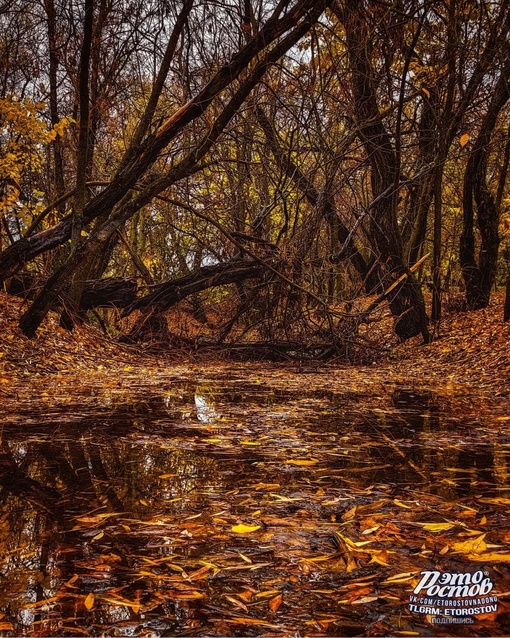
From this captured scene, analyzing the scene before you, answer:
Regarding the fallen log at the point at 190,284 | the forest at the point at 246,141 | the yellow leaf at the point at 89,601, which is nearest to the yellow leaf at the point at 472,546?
the yellow leaf at the point at 89,601

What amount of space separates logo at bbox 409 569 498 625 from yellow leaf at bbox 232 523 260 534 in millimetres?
688

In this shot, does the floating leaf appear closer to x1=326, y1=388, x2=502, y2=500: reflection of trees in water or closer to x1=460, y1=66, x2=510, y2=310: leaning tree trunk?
x1=326, y1=388, x2=502, y2=500: reflection of trees in water

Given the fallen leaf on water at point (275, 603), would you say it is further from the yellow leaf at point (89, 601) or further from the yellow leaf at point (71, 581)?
the yellow leaf at point (71, 581)

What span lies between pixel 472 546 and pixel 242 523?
874 millimetres

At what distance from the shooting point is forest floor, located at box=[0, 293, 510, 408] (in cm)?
775

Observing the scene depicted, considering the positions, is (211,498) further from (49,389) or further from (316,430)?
(49,389)

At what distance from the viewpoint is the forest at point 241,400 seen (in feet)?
5.72

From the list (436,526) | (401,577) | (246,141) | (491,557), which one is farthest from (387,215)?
(401,577)

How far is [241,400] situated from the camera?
20.3 ft

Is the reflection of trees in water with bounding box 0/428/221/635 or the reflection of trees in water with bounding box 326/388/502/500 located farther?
the reflection of trees in water with bounding box 326/388/502/500

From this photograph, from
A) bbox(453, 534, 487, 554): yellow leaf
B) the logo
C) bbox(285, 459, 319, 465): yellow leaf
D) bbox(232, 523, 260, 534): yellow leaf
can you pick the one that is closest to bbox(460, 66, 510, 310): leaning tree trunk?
bbox(285, 459, 319, 465): yellow leaf

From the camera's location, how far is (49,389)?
6.58 meters

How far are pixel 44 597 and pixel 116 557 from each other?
33cm

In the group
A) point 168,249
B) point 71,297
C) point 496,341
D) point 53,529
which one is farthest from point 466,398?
point 168,249
